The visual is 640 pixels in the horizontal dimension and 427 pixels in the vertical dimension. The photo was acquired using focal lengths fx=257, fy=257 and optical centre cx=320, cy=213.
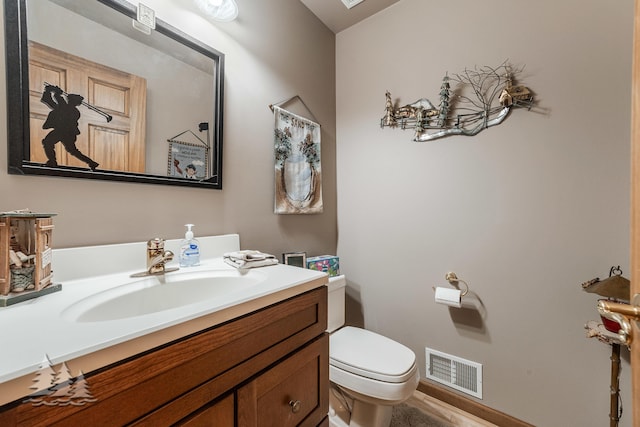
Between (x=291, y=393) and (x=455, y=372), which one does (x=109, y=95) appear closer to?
(x=291, y=393)

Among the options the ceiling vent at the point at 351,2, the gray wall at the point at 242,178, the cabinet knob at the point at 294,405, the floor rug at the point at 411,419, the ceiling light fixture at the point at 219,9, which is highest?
the ceiling vent at the point at 351,2

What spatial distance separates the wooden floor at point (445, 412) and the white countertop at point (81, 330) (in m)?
1.34

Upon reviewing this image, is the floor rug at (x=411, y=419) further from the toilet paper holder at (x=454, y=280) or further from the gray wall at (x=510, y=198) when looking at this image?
the toilet paper holder at (x=454, y=280)

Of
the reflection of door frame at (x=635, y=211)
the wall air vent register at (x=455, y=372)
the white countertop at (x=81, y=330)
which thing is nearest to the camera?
the white countertop at (x=81, y=330)

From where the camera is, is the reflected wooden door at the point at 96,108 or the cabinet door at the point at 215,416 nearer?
the cabinet door at the point at 215,416

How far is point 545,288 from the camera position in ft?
4.05

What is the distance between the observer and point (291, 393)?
0.76 metres

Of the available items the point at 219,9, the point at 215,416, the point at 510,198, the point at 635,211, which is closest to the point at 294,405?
the point at 215,416

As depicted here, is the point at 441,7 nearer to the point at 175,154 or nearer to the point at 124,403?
the point at 175,154

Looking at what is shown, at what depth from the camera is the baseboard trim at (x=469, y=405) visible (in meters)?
1.32

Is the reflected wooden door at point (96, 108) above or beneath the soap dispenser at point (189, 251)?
above

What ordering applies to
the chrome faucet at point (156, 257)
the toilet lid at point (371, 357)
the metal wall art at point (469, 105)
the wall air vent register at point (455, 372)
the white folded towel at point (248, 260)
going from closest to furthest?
the chrome faucet at point (156, 257)
the white folded towel at point (248, 260)
the toilet lid at point (371, 357)
the metal wall art at point (469, 105)
the wall air vent register at point (455, 372)

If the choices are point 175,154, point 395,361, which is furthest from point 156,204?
point 395,361

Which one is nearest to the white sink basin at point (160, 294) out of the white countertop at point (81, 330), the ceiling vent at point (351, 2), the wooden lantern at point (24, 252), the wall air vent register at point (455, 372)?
the white countertop at point (81, 330)
